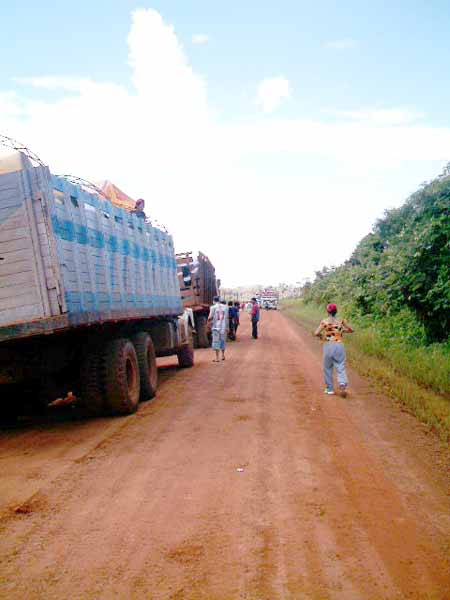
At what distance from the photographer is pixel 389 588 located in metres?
3.39

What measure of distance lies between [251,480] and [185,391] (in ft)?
18.0

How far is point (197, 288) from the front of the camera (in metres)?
19.1

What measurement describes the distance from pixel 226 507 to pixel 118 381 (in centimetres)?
390

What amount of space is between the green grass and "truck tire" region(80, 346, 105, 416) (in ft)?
14.5

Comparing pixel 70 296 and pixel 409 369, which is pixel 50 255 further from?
pixel 409 369

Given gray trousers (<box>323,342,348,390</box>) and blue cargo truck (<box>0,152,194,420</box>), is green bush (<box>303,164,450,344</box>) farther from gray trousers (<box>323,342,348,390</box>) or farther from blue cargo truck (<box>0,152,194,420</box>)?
blue cargo truck (<box>0,152,194,420</box>)

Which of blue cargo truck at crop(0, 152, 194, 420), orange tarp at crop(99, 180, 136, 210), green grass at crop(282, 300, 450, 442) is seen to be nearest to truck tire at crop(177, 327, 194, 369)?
blue cargo truck at crop(0, 152, 194, 420)

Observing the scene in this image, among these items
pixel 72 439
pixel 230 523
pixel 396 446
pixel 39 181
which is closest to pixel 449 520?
pixel 230 523

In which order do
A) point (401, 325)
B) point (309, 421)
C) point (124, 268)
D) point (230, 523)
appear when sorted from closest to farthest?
1. point (230, 523)
2. point (309, 421)
3. point (124, 268)
4. point (401, 325)

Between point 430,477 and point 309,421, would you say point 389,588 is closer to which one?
point 430,477

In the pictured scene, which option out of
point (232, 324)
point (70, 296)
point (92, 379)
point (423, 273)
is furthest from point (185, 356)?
point (232, 324)

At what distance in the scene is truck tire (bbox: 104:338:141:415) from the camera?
26.9 feet

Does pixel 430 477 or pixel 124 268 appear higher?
pixel 124 268

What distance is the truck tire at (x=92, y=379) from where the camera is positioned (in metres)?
8.14
